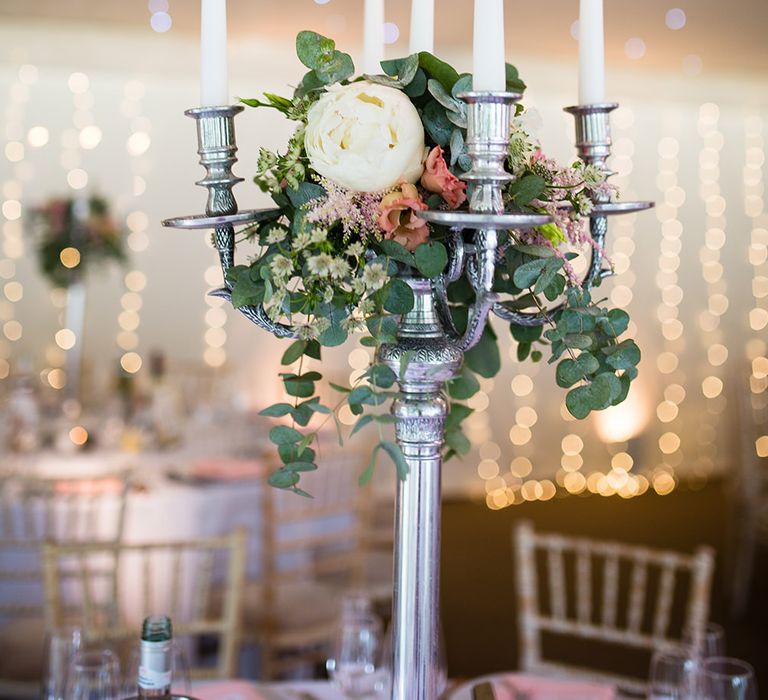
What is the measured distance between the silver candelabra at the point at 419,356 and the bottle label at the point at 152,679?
0.31 metres

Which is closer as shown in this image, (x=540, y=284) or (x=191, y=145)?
(x=540, y=284)

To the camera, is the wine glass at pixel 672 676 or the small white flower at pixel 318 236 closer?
the small white flower at pixel 318 236

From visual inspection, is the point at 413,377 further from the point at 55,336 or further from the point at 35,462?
the point at 55,336

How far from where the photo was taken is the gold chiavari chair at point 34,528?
276 centimetres

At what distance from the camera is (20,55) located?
5418mm

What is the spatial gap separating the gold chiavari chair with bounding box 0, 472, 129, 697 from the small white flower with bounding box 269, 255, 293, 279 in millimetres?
1926

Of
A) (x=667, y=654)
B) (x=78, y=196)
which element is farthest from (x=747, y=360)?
(x=667, y=654)

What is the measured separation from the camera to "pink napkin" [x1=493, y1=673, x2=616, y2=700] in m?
1.63

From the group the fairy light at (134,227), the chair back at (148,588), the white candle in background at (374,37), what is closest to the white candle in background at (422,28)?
the white candle in background at (374,37)

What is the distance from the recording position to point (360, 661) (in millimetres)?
1624

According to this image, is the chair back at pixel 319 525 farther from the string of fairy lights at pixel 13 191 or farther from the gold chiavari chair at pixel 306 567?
the string of fairy lights at pixel 13 191

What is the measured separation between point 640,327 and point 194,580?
4.23 m


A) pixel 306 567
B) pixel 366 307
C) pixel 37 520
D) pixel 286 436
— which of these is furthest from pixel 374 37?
pixel 306 567

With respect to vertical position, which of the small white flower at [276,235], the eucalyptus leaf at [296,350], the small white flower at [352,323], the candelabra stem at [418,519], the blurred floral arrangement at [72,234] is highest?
the blurred floral arrangement at [72,234]
